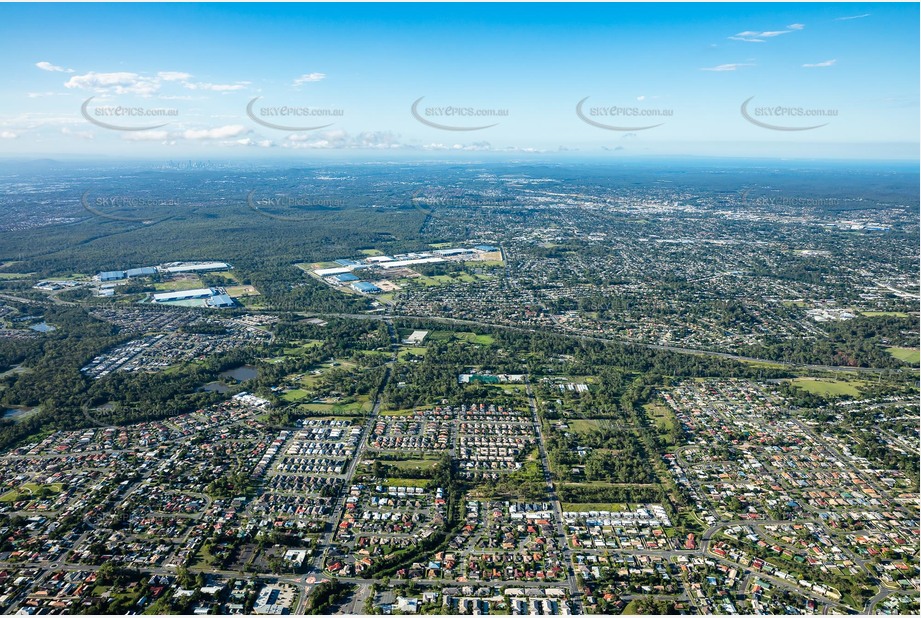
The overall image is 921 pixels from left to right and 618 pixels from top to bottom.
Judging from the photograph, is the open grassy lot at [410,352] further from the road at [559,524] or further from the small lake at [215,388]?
the small lake at [215,388]

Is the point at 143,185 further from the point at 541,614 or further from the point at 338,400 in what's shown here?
the point at 541,614

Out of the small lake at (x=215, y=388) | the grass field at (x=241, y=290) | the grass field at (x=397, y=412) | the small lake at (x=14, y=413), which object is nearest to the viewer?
the small lake at (x=14, y=413)

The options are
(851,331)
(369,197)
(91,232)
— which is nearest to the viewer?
(851,331)

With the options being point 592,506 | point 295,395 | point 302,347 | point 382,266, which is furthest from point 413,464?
point 382,266

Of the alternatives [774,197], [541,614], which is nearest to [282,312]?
[541,614]

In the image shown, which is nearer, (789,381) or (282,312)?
(789,381)

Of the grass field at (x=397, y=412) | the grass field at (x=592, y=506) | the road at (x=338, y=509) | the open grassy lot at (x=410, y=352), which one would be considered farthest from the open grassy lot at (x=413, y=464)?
the open grassy lot at (x=410, y=352)
